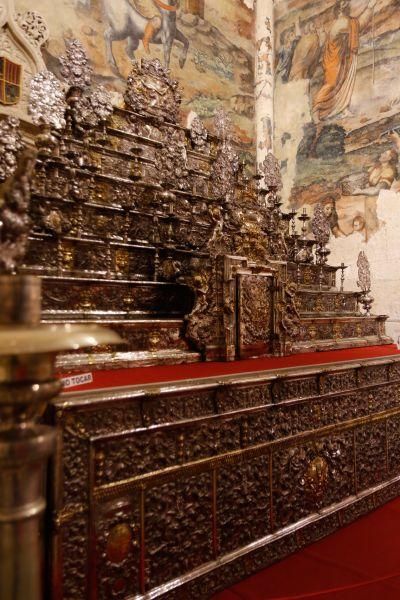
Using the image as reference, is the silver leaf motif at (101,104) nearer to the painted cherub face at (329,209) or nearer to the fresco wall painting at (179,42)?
the fresco wall painting at (179,42)

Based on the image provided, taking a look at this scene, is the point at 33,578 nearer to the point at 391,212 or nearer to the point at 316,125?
the point at 391,212

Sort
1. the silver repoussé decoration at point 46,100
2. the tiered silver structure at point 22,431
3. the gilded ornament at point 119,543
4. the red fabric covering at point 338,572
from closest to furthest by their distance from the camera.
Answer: the tiered silver structure at point 22,431, the gilded ornament at point 119,543, the red fabric covering at point 338,572, the silver repoussé decoration at point 46,100

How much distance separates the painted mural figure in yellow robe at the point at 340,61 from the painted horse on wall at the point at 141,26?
9.80 ft

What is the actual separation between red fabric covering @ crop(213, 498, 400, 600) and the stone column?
761 centimetres

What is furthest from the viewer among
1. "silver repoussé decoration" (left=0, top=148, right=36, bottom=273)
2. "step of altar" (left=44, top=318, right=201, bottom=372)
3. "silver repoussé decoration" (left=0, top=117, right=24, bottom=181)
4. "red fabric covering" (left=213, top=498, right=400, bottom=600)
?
"silver repoussé decoration" (left=0, top=117, right=24, bottom=181)

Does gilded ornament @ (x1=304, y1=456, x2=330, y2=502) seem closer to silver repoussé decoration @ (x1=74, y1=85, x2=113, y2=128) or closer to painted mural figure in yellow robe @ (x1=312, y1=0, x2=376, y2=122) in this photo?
silver repoussé decoration @ (x1=74, y1=85, x2=113, y2=128)

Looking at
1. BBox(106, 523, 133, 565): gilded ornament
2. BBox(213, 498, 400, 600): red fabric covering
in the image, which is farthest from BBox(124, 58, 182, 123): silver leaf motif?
BBox(213, 498, 400, 600): red fabric covering

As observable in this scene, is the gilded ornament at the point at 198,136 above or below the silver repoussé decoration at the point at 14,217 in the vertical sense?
above

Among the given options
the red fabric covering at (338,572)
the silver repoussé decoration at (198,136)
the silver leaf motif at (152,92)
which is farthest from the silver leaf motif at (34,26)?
the red fabric covering at (338,572)

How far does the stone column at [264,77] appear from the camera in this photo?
9.27 metres

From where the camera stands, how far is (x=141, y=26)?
280 inches

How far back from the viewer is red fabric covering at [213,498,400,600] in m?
2.27

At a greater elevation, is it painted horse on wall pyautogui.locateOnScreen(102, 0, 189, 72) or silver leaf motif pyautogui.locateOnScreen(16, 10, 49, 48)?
painted horse on wall pyautogui.locateOnScreen(102, 0, 189, 72)

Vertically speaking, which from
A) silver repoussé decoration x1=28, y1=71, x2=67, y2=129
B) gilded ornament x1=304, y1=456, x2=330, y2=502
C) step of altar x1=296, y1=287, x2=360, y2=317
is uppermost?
silver repoussé decoration x1=28, y1=71, x2=67, y2=129
